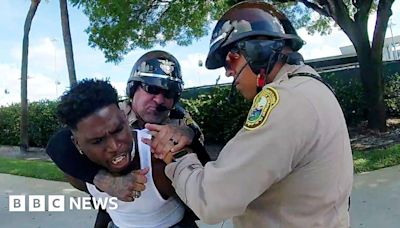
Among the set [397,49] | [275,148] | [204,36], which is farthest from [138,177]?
[397,49]

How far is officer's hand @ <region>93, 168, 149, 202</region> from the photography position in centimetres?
152

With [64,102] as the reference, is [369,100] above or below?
below

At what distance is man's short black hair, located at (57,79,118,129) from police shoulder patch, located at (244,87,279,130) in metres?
0.52

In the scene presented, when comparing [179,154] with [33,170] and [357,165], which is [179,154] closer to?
[357,165]

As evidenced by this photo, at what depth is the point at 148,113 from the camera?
2.03 m

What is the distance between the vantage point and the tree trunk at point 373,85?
403 inches

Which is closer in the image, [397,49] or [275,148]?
[275,148]

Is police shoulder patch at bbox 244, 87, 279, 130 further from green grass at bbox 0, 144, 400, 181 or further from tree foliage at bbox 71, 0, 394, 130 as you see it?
tree foliage at bbox 71, 0, 394, 130

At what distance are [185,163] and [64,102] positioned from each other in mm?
445

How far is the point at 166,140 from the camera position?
58.6 inches

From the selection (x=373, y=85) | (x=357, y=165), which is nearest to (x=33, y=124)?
(x=373, y=85)

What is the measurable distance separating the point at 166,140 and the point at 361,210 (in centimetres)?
405

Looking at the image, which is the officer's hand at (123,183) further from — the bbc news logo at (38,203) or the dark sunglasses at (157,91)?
the bbc news logo at (38,203)

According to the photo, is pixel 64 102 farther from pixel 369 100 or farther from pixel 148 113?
pixel 369 100
